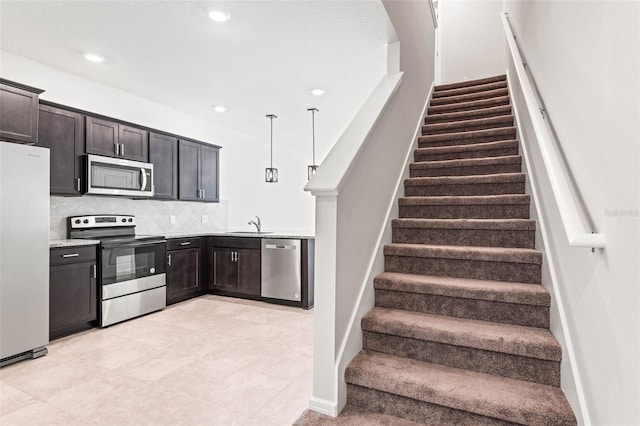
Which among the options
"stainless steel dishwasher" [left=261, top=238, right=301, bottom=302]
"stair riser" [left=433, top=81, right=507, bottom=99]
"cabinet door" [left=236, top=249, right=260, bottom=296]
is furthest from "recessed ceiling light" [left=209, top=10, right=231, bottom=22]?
"stair riser" [left=433, top=81, right=507, bottom=99]

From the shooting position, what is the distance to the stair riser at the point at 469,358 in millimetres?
1568

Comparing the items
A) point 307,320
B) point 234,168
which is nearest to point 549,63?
point 307,320

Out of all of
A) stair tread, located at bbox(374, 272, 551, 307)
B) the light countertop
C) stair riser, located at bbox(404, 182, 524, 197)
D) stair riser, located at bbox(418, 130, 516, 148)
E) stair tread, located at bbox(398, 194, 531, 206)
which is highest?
stair riser, located at bbox(418, 130, 516, 148)

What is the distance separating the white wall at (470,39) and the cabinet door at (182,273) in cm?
563

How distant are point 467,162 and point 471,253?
114 cm

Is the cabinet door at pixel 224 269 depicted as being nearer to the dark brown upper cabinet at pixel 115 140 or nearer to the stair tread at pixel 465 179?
the dark brown upper cabinet at pixel 115 140

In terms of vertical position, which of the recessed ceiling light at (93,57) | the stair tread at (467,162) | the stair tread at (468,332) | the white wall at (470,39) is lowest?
the stair tread at (468,332)

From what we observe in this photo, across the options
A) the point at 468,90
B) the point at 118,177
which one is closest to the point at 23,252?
the point at 118,177

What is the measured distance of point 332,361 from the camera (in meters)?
1.66

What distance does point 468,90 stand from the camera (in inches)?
180

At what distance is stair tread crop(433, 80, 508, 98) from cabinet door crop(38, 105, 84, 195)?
174 inches

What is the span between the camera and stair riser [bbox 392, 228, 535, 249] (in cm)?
223

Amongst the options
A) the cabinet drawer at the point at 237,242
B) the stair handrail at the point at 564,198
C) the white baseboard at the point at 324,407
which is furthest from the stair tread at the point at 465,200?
the cabinet drawer at the point at 237,242

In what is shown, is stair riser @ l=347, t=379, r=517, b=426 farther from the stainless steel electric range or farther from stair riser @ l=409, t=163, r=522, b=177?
the stainless steel electric range
